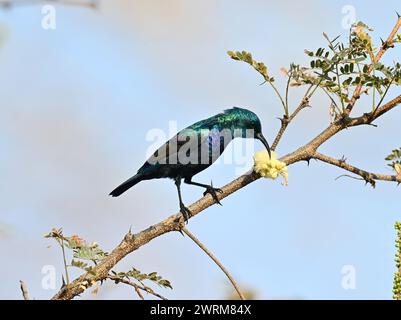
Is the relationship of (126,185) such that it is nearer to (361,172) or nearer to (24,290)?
(361,172)

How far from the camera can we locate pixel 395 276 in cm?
297

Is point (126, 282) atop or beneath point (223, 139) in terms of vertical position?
beneath

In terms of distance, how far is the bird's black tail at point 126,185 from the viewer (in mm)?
7582

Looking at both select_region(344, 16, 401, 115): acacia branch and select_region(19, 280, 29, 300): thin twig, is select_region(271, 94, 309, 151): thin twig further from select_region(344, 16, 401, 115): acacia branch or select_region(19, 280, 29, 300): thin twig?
select_region(19, 280, 29, 300): thin twig

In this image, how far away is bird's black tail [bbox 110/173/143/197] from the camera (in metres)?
7.58

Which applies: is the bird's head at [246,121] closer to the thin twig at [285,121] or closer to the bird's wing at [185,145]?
the bird's wing at [185,145]

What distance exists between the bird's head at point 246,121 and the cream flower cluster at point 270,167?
3103 mm

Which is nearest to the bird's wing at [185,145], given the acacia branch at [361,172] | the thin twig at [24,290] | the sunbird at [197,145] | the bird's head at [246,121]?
the sunbird at [197,145]

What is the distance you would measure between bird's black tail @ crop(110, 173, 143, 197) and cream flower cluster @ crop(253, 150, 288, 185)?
3373 millimetres

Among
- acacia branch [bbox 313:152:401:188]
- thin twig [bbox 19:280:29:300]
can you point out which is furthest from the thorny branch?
thin twig [bbox 19:280:29:300]
